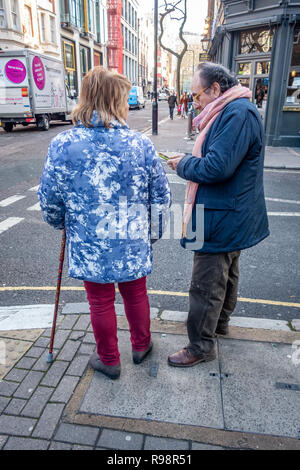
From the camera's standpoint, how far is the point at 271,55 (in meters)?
12.3

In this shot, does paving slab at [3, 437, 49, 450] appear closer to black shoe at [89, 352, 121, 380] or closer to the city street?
black shoe at [89, 352, 121, 380]

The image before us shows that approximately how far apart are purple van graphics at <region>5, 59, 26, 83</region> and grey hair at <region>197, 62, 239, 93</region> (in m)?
16.4

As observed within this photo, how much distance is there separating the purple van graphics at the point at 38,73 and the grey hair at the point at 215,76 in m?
16.7

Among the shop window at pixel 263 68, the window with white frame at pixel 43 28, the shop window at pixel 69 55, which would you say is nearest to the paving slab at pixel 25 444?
the shop window at pixel 263 68

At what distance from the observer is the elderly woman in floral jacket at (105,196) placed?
1952 millimetres

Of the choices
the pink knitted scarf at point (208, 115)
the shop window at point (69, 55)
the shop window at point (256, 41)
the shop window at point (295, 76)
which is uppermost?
the shop window at point (69, 55)

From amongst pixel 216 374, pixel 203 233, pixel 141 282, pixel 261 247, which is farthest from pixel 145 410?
pixel 261 247

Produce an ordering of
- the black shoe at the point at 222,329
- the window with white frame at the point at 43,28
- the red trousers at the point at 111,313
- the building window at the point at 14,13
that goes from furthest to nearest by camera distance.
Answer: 1. the window with white frame at the point at 43,28
2. the building window at the point at 14,13
3. the black shoe at the point at 222,329
4. the red trousers at the point at 111,313

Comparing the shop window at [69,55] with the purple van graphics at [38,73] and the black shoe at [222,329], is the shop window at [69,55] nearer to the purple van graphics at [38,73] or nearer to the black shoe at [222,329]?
the purple van graphics at [38,73]

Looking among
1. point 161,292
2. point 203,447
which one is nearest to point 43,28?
point 161,292

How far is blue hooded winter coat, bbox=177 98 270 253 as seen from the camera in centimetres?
208

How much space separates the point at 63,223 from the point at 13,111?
52.7 feet

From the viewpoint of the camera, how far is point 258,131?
2160 millimetres
